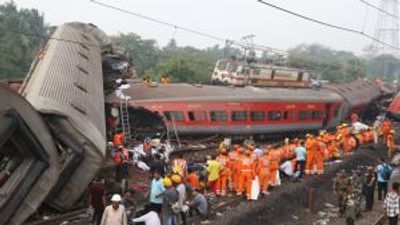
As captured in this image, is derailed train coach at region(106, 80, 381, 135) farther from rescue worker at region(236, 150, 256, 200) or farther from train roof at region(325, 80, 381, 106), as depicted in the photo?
rescue worker at region(236, 150, 256, 200)

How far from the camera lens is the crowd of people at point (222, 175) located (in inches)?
458

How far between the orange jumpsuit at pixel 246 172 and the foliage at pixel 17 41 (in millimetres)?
30222

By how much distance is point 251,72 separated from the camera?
110 ft

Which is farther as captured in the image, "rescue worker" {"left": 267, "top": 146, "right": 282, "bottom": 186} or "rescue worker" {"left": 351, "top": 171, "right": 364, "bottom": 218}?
"rescue worker" {"left": 267, "top": 146, "right": 282, "bottom": 186}

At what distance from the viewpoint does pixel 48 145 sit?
970 centimetres

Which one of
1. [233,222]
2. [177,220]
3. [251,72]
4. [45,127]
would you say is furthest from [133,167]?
[251,72]

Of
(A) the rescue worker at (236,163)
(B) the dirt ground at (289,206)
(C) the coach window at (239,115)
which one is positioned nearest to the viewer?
(B) the dirt ground at (289,206)

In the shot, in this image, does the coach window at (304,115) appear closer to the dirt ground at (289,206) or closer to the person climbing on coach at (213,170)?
Answer: the dirt ground at (289,206)

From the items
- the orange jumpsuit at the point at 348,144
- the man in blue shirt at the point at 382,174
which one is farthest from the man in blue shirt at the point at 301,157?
the orange jumpsuit at the point at 348,144

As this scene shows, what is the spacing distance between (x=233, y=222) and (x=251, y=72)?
2052 cm

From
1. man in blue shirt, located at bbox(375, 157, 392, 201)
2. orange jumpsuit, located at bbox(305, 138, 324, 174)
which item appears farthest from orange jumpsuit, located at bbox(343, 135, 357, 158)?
man in blue shirt, located at bbox(375, 157, 392, 201)

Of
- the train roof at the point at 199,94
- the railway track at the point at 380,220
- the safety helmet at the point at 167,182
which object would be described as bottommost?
the railway track at the point at 380,220

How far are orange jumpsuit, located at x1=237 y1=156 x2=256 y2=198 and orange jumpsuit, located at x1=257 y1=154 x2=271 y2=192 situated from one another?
506mm

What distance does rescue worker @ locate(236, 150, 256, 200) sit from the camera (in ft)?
51.0
